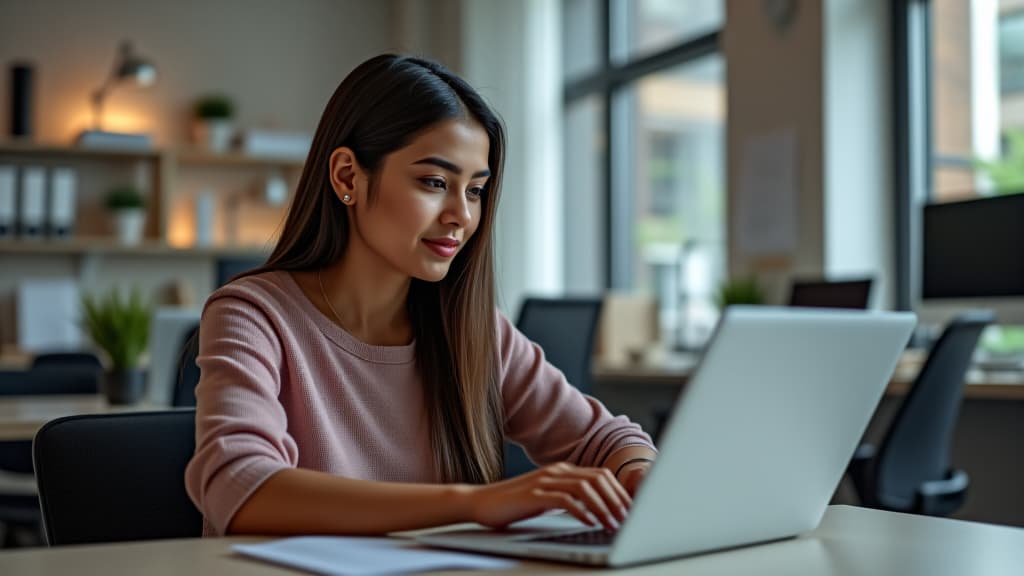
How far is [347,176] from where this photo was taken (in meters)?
1.34

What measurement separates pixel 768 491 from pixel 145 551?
0.46 metres

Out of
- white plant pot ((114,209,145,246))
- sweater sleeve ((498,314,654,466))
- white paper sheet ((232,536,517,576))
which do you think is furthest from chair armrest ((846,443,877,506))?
white plant pot ((114,209,145,246))

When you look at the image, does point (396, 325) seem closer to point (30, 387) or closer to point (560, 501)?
point (560, 501)

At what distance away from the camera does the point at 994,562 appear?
33.5 inches

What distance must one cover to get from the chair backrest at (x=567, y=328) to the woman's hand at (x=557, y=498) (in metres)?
2.05

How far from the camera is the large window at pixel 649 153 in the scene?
471 centimetres

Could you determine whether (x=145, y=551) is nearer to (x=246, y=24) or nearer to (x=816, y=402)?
(x=816, y=402)

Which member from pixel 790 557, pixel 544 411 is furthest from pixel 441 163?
pixel 790 557

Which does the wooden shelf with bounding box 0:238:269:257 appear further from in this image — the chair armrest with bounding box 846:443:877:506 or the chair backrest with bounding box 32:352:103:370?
the chair armrest with bounding box 846:443:877:506

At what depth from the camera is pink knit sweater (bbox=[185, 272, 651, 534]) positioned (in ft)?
3.46

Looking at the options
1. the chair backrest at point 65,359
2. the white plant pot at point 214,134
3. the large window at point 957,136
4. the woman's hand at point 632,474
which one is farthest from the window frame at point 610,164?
the woman's hand at point 632,474

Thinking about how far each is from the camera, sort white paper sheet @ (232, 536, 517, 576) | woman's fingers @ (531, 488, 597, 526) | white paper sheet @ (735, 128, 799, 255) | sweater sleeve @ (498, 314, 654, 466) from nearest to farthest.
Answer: white paper sheet @ (232, 536, 517, 576)
woman's fingers @ (531, 488, 597, 526)
sweater sleeve @ (498, 314, 654, 466)
white paper sheet @ (735, 128, 799, 255)

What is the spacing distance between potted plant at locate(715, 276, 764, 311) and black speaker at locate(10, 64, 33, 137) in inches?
130

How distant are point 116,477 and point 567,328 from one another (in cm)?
190
